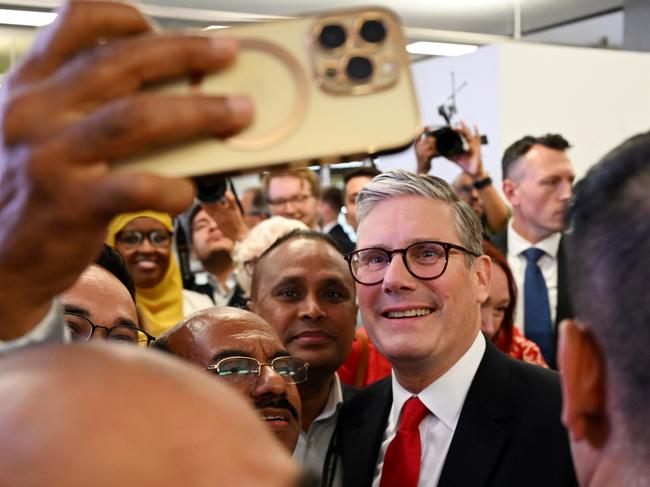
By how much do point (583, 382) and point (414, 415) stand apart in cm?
112

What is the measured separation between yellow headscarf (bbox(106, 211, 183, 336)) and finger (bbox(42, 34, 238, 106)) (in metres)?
2.86

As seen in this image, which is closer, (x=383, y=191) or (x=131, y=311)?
(x=131, y=311)

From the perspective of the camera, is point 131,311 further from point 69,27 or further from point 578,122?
point 578,122

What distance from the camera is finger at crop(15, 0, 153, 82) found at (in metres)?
0.64

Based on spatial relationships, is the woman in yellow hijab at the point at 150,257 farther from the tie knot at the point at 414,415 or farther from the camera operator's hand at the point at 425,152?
the tie knot at the point at 414,415

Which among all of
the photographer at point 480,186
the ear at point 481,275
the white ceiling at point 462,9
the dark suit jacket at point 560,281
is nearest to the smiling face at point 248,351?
the ear at point 481,275

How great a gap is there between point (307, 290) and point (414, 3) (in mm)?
5534

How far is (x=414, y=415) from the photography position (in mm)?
1982

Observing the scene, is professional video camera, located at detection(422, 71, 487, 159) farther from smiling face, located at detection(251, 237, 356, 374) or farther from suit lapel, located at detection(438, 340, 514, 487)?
suit lapel, located at detection(438, 340, 514, 487)

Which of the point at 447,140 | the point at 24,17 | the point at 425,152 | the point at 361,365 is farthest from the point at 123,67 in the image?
the point at 24,17

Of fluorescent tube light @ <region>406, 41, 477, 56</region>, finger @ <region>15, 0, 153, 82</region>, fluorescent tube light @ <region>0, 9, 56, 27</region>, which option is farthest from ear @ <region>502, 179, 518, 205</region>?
finger @ <region>15, 0, 153, 82</region>

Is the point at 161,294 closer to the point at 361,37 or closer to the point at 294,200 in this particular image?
the point at 294,200

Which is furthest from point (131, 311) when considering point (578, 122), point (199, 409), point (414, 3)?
point (414, 3)

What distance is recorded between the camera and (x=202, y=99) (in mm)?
634
